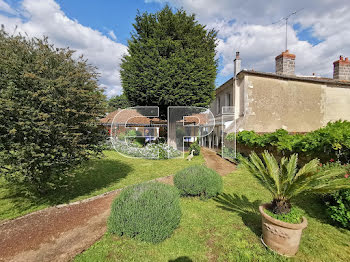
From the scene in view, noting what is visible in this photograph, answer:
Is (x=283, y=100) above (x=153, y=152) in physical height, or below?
above

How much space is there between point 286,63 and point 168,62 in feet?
39.0

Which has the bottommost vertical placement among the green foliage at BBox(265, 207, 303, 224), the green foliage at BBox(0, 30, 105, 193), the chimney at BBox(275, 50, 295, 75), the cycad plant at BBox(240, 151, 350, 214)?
the green foliage at BBox(265, 207, 303, 224)

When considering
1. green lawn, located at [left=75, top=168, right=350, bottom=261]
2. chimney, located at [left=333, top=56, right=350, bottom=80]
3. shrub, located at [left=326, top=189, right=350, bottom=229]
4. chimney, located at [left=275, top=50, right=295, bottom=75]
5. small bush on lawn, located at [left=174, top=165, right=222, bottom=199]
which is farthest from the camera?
chimney, located at [left=333, top=56, right=350, bottom=80]

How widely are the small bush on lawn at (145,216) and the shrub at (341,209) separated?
12.8ft

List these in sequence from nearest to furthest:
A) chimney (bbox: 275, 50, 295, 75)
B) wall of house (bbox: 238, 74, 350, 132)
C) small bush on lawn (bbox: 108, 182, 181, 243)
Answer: small bush on lawn (bbox: 108, 182, 181, 243)
wall of house (bbox: 238, 74, 350, 132)
chimney (bbox: 275, 50, 295, 75)

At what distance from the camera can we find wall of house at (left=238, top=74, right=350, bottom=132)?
13.8 metres

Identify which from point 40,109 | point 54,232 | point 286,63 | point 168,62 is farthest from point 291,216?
point 286,63

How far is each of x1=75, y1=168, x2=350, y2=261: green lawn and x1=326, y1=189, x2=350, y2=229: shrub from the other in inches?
8.6

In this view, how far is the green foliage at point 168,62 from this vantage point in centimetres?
1155

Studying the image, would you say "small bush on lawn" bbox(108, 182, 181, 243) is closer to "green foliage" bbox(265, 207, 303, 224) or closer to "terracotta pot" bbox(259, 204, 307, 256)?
"terracotta pot" bbox(259, 204, 307, 256)

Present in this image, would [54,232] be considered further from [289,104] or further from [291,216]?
[289,104]

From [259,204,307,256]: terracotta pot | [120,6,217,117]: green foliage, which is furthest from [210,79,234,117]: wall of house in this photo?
[259,204,307,256]: terracotta pot

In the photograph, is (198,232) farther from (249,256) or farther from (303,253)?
(303,253)

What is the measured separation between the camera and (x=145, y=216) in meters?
3.19
